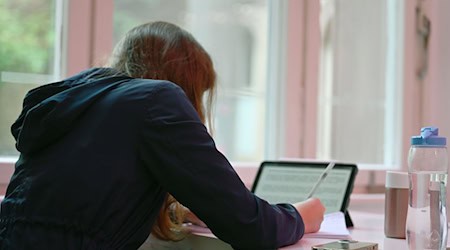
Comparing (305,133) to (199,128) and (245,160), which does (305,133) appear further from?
(199,128)

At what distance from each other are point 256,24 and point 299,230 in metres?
1.19

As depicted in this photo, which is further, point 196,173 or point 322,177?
point 322,177

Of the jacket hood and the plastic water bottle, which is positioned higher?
the jacket hood

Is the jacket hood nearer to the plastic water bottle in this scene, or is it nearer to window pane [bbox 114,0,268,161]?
the plastic water bottle

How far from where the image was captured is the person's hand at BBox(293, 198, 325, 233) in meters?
1.37

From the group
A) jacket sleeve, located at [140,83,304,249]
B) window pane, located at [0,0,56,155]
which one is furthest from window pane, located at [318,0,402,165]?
jacket sleeve, located at [140,83,304,249]

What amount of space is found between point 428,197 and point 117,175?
559 mm

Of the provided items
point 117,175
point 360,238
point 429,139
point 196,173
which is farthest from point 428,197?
point 117,175

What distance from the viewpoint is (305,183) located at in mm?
1691

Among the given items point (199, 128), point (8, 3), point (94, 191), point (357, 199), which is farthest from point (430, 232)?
point (8, 3)

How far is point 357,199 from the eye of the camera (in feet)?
7.37

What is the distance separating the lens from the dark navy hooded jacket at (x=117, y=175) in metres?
1.13

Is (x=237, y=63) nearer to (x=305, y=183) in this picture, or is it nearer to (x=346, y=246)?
(x=305, y=183)

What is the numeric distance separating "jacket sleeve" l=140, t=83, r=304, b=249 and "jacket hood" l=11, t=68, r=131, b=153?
12 centimetres
